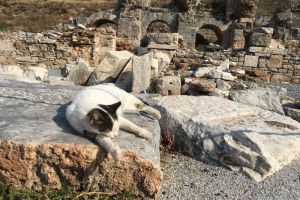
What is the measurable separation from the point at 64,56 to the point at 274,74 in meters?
6.72

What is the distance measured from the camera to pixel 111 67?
766 centimetres

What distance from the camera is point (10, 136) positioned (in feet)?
11.1

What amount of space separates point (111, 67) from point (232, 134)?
3840 mm

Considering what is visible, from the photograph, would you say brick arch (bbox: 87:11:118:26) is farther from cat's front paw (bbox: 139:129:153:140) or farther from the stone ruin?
cat's front paw (bbox: 139:129:153:140)

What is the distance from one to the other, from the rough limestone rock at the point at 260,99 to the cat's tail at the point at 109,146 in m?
3.25

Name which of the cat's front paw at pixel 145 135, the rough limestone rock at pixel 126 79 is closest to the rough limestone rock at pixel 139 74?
the rough limestone rock at pixel 126 79

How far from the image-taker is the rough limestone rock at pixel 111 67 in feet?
24.4

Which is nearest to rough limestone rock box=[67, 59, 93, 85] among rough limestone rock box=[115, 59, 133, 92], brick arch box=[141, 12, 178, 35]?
rough limestone rock box=[115, 59, 133, 92]

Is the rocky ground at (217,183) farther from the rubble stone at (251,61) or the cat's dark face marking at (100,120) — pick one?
the rubble stone at (251,61)

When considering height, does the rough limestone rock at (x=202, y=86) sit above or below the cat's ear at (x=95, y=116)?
below

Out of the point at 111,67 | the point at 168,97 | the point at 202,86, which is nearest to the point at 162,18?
the point at 111,67

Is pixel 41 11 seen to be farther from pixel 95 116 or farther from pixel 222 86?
pixel 95 116

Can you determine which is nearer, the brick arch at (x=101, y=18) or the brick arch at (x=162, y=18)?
the brick arch at (x=101, y=18)

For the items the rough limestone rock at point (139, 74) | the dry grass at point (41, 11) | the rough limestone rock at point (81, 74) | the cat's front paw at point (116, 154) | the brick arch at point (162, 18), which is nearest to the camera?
the cat's front paw at point (116, 154)
